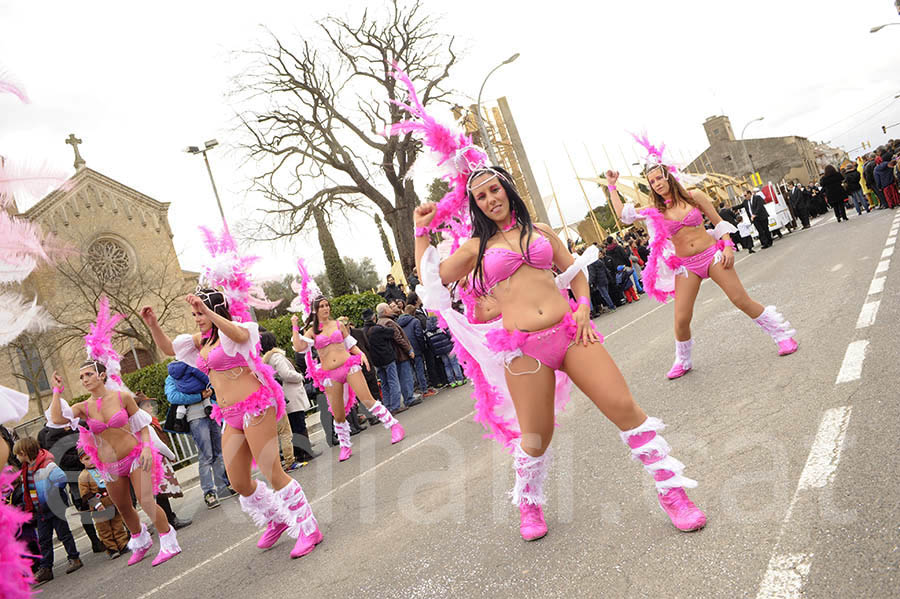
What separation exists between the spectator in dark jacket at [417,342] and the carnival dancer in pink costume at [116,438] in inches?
241

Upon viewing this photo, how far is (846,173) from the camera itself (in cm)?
2119

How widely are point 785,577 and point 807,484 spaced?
2.76ft

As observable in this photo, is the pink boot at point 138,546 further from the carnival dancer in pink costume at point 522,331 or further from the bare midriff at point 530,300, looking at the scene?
the bare midriff at point 530,300

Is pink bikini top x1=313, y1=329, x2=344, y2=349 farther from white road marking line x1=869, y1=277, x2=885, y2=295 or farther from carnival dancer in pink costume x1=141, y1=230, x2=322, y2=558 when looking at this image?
white road marking line x1=869, y1=277, x2=885, y2=295

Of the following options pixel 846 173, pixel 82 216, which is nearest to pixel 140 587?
pixel 846 173

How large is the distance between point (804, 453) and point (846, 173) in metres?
21.5

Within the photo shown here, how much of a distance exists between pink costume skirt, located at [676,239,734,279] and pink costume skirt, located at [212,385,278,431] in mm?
3778

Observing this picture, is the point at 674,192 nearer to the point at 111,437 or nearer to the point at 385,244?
the point at 111,437

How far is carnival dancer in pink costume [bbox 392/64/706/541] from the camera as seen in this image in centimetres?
315

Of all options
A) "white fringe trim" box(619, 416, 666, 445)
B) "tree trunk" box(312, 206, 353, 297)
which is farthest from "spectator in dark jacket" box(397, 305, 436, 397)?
"tree trunk" box(312, 206, 353, 297)

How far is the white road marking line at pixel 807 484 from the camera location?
7.74 feet

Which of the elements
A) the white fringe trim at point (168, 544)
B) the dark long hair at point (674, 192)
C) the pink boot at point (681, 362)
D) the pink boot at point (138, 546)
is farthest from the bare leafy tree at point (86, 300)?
the dark long hair at point (674, 192)

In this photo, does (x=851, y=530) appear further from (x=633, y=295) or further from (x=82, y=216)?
(x=82, y=216)

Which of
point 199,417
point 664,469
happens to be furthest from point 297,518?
point 199,417
